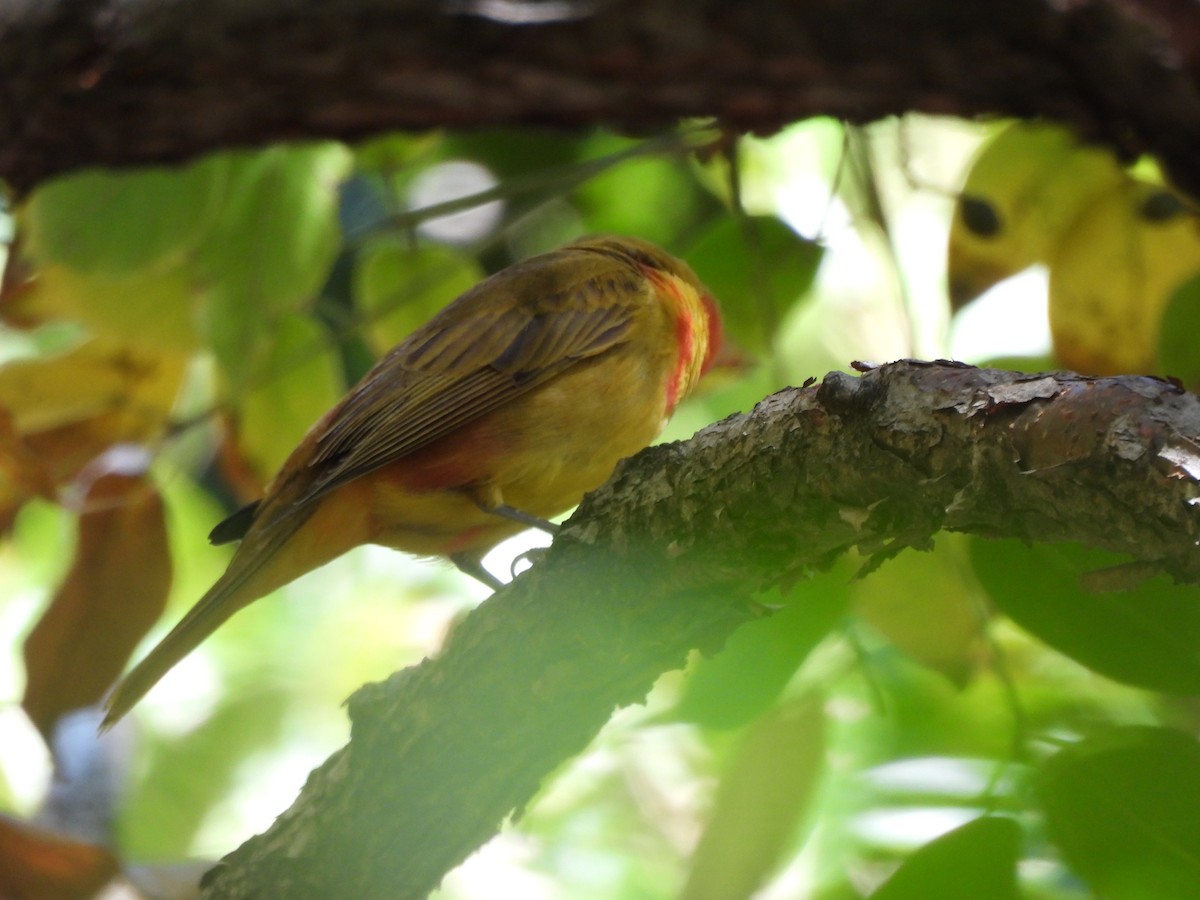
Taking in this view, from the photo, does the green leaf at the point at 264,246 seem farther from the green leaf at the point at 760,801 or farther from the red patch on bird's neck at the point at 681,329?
the green leaf at the point at 760,801

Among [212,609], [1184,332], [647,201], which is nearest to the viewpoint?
[1184,332]

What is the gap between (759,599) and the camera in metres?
2.50

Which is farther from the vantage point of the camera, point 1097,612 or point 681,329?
point 681,329

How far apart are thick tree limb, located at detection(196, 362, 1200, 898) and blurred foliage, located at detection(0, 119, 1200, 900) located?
0.55 feet

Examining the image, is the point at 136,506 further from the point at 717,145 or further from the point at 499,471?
the point at 717,145

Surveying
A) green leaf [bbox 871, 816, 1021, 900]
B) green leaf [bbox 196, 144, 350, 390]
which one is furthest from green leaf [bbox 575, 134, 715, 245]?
green leaf [bbox 871, 816, 1021, 900]

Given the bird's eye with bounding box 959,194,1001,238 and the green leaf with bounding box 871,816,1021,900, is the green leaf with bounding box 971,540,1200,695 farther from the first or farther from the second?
the bird's eye with bounding box 959,194,1001,238

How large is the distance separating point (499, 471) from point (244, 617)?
2868 millimetres

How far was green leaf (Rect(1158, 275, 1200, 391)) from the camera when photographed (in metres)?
2.82

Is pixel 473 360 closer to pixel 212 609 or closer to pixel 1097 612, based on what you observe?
pixel 212 609

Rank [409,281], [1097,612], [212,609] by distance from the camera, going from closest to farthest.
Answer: [1097,612]
[212,609]
[409,281]

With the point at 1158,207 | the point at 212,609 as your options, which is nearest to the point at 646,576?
the point at 212,609

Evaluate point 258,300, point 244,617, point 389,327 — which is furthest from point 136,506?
point 244,617

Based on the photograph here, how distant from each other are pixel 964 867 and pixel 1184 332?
4.90 feet
